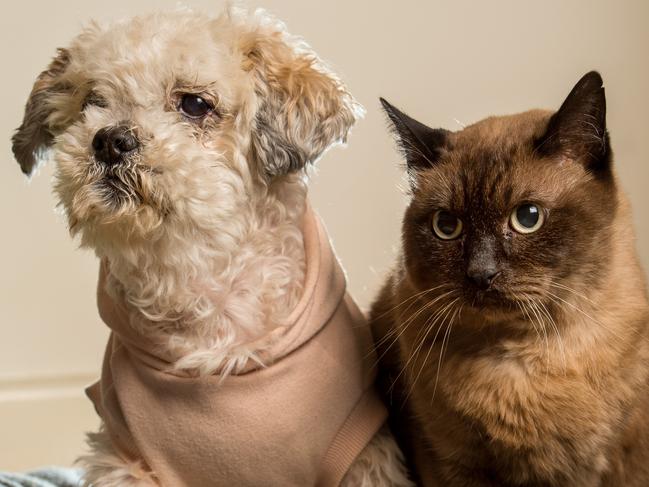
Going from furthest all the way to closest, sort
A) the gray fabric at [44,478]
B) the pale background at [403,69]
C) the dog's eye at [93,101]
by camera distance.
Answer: the pale background at [403,69] → the gray fabric at [44,478] → the dog's eye at [93,101]

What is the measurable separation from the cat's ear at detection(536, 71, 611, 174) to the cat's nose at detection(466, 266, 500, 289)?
0.57 ft

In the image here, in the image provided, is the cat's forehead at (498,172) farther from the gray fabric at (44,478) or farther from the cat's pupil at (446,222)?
the gray fabric at (44,478)

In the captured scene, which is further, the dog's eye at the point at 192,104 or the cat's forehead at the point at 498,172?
the dog's eye at the point at 192,104

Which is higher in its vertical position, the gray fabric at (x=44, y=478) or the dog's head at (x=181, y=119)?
the dog's head at (x=181, y=119)

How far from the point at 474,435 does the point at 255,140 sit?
20.5 inches

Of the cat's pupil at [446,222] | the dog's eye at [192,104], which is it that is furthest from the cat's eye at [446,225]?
the dog's eye at [192,104]

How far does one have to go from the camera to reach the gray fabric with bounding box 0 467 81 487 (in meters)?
1.66

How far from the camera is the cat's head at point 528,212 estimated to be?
1.02 meters

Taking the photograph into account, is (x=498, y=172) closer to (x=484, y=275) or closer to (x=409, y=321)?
(x=484, y=275)

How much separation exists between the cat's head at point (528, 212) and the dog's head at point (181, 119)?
248 millimetres

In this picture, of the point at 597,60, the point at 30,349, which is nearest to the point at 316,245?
the point at 597,60

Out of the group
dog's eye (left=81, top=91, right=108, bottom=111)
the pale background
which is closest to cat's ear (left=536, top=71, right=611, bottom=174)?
dog's eye (left=81, top=91, right=108, bottom=111)

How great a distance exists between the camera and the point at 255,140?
48.2 inches

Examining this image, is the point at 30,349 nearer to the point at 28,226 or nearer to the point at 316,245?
the point at 28,226
